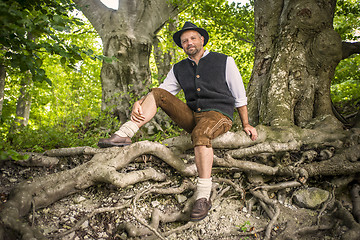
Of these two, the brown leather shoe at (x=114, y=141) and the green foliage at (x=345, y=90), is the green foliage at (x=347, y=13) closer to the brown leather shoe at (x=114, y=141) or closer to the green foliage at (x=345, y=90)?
the green foliage at (x=345, y=90)

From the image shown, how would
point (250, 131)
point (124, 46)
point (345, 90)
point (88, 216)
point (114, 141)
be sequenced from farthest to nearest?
point (345, 90), point (124, 46), point (250, 131), point (114, 141), point (88, 216)

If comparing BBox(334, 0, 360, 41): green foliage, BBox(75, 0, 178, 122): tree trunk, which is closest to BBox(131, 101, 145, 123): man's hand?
BBox(75, 0, 178, 122): tree trunk

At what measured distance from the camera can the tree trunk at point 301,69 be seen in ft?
15.1

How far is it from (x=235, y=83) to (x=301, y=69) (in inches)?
83.3

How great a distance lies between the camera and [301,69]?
4723 mm

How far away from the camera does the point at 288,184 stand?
3.54 metres

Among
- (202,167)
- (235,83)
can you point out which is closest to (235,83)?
(235,83)

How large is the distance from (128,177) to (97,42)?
15.4m

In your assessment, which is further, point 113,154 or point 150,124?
point 150,124

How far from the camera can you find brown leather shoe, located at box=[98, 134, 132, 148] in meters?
3.09

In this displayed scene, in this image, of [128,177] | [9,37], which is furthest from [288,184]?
[9,37]

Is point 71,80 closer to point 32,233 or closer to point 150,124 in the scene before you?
point 150,124

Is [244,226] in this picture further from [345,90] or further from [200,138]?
[345,90]

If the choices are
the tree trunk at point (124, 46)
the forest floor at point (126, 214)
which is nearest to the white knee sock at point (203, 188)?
the forest floor at point (126, 214)
